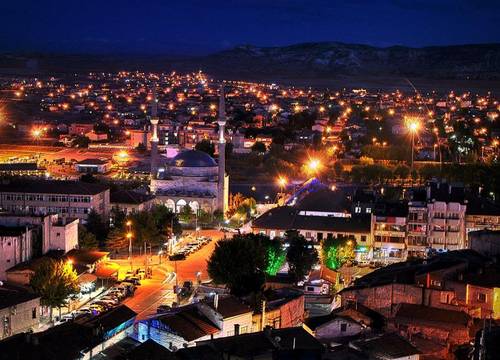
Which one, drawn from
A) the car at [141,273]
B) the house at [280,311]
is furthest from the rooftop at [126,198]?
the house at [280,311]

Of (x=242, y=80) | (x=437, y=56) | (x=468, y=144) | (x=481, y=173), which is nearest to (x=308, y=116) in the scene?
(x=468, y=144)

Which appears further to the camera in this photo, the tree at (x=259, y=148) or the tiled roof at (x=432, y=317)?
the tree at (x=259, y=148)

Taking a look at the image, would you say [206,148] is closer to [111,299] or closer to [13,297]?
[111,299]

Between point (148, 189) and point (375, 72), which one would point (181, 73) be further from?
point (148, 189)

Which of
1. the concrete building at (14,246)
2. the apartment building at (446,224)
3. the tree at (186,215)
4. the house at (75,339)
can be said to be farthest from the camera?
the tree at (186,215)

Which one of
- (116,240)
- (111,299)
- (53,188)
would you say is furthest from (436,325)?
(53,188)

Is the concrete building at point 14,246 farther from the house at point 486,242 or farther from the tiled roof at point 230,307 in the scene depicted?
A: the house at point 486,242

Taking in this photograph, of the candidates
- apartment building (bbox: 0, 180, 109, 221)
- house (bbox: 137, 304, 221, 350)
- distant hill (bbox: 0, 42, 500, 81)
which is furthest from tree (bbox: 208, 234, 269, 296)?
distant hill (bbox: 0, 42, 500, 81)
